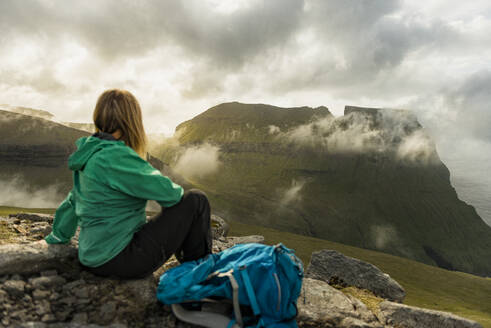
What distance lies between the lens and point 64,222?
5840mm

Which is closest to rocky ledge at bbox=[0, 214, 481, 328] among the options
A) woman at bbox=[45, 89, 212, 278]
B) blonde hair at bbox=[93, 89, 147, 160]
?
woman at bbox=[45, 89, 212, 278]

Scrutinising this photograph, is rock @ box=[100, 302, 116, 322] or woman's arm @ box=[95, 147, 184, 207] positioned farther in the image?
rock @ box=[100, 302, 116, 322]

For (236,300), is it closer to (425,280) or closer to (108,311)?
(108,311)

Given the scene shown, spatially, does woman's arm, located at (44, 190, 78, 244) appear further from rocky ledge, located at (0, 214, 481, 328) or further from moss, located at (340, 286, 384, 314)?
moss, located at (340, 286, 384, 314)

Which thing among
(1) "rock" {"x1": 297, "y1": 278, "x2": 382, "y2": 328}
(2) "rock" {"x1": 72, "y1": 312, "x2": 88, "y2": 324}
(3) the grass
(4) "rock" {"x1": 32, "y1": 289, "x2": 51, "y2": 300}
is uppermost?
(4) "rock" {"x1": 32, "y1": 289, "x2": 51, "y2": 300}

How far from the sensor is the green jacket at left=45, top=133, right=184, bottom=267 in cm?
439

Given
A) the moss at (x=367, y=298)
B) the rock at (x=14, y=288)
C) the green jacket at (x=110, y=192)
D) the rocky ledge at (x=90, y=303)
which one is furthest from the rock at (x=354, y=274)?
the rock at (x=14, y=288)

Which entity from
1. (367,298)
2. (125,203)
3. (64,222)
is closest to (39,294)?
(64,222)

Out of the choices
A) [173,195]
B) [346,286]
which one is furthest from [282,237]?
[173,195]

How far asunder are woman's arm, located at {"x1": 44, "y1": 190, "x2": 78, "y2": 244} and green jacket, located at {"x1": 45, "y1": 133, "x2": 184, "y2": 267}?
81 cm

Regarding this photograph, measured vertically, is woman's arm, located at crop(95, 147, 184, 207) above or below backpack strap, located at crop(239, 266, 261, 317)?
above

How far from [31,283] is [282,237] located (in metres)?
112

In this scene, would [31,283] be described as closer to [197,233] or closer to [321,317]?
[197,233]

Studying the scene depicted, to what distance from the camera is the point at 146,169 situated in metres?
4.48
